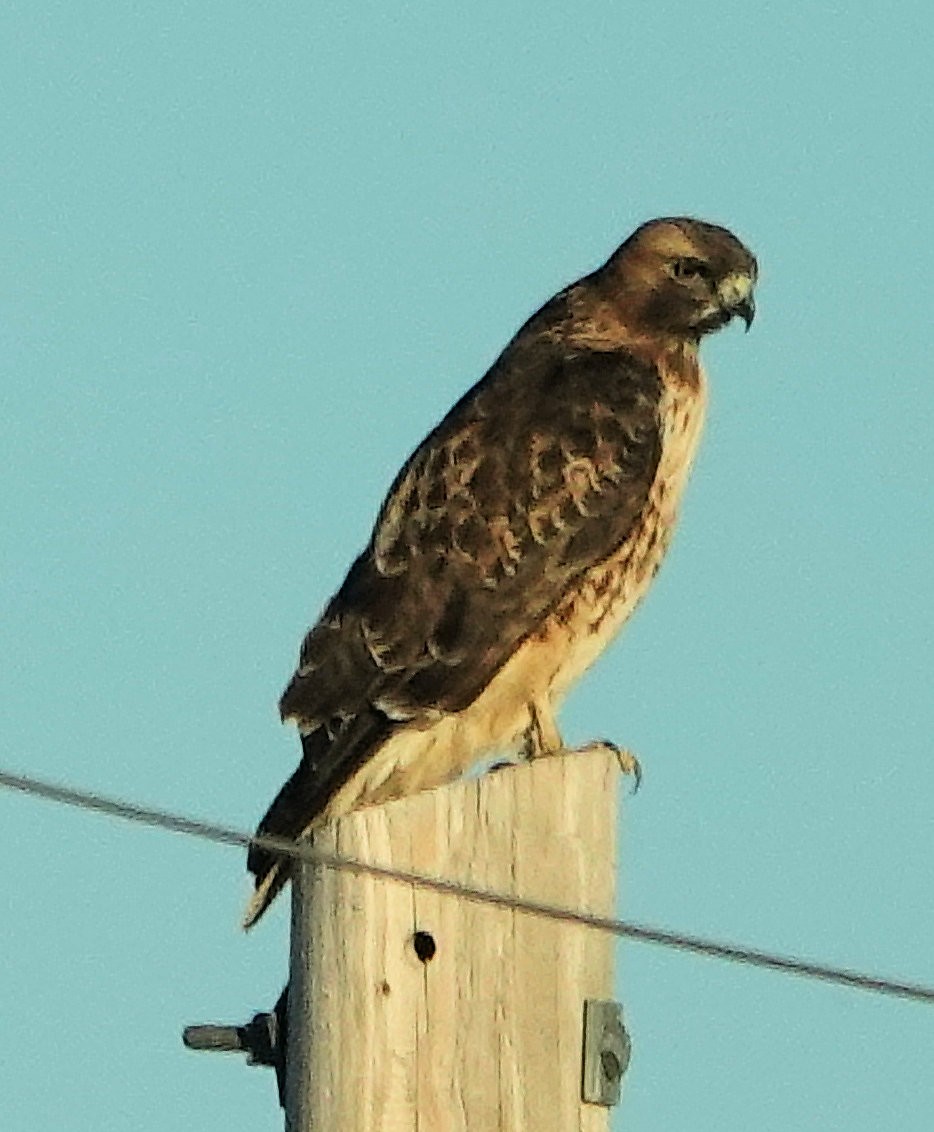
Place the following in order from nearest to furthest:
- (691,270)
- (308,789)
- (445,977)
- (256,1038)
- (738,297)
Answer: (445,977) → (256,1038) → (308,789) → (738,297) → (691,270)

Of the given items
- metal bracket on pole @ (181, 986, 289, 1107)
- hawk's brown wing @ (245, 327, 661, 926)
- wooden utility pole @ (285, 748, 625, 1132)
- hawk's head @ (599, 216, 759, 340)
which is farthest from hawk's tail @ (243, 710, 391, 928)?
hawk's head @ (599, 216, 759, 340)

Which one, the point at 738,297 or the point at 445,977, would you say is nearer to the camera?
the point at 445,977

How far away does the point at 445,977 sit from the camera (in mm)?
3916

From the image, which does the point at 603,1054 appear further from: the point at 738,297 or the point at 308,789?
the point at 738,297

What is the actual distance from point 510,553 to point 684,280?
1.30 m

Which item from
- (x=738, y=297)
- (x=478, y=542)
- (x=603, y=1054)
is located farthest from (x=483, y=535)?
(x=603, y=1054)

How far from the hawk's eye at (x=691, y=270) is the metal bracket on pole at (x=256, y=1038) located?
4.55 m

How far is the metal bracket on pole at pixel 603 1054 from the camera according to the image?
13.1ft

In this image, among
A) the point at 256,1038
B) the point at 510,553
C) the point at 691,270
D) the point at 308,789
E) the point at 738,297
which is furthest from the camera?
the point at 691,270

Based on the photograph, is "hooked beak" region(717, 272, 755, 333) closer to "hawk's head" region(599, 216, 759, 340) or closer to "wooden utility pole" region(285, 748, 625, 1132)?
"hawk's head" region(599, 216, 759, 340)

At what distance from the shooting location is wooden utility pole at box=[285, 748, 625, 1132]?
3.87 metres

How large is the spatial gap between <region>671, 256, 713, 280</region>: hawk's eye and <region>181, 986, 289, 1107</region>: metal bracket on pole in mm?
4550

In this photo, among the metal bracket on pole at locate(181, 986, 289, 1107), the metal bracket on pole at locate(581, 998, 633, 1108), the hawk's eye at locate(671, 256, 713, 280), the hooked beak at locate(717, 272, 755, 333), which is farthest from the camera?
the hawk's eye at locate(671, 256, 713, 280)

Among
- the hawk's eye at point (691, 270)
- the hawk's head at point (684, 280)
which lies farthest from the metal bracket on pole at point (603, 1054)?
the hawk's eye at point (691, 270)
